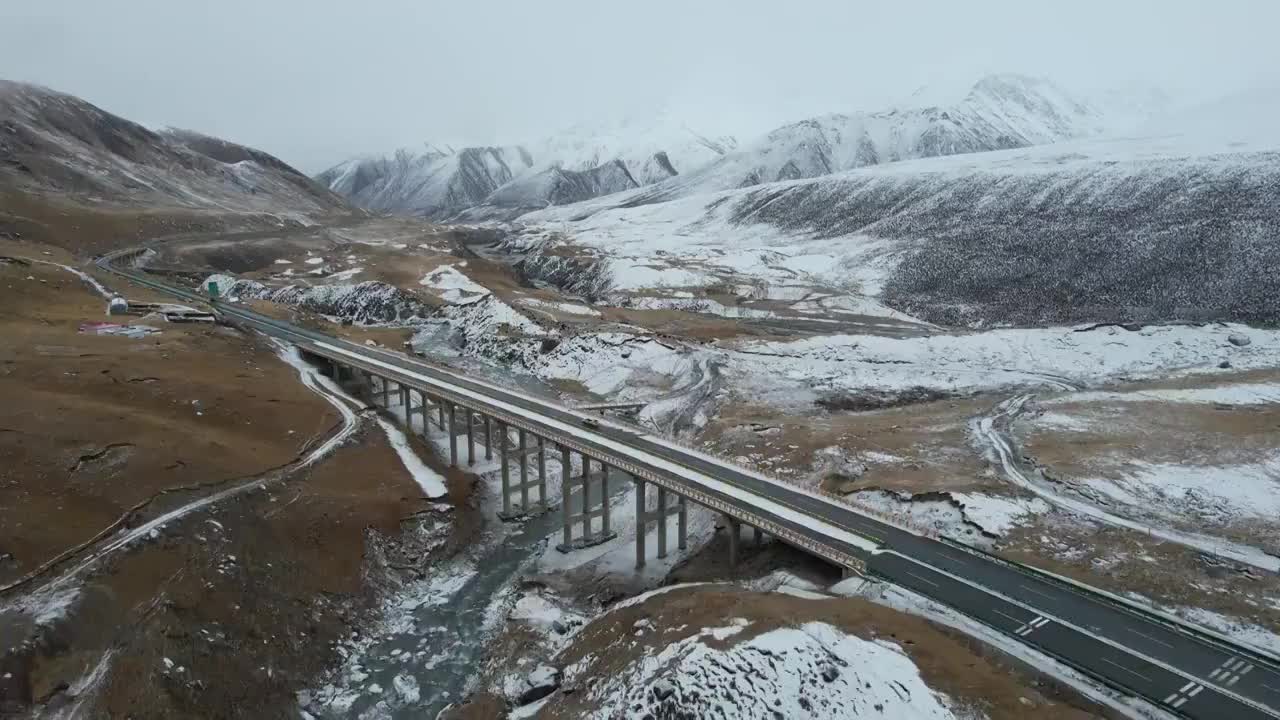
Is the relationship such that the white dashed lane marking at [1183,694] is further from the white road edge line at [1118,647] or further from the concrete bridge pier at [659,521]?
the concrete bridge pier at [659,521]

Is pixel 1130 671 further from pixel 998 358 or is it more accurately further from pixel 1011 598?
pixel 998 358

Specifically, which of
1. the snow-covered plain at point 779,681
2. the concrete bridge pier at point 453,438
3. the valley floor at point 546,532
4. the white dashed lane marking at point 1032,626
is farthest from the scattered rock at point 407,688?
the white dashed lane marking at point 1032,626

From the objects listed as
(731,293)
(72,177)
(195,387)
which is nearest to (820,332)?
(731,293)

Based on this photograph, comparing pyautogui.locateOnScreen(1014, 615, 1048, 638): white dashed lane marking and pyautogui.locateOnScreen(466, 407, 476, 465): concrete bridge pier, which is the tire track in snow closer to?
pyautogui.locateOnScreen(1014, 615, 1048, 638): white dashed lane marking

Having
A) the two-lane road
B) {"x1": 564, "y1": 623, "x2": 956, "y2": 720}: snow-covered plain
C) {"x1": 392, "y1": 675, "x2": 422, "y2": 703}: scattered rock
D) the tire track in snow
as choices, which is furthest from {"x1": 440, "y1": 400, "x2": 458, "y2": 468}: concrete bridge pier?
the tire track in snow

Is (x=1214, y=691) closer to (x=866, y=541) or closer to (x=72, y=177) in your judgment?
(x=866, y=541)
